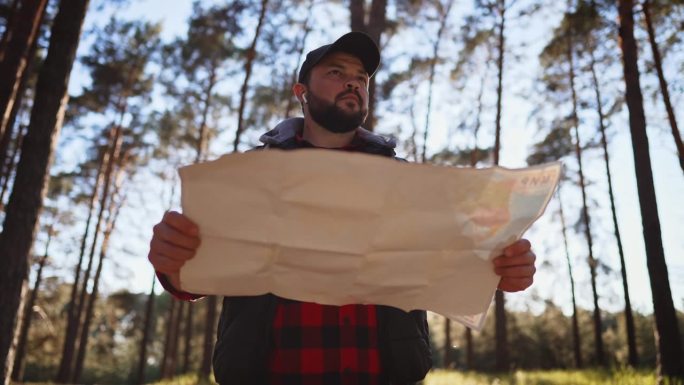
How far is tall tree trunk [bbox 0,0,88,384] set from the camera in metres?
4.96

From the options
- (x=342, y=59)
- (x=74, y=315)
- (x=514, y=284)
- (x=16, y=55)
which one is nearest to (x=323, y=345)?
(x=514, y=284)

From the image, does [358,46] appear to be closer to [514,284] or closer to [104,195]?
[514,284]

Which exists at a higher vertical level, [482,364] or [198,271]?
[198,271]

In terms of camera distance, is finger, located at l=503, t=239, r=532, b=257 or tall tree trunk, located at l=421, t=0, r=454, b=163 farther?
tall tree trunk, located at l=421, t=0, r=454, b=163

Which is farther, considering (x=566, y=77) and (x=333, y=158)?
(x=566, y=77)

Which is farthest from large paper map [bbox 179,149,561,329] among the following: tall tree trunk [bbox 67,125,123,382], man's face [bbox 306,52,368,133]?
tall tree trunk [bbox 67,125,123,382]

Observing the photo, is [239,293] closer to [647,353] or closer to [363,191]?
[363,191]

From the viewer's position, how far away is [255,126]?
17.2m

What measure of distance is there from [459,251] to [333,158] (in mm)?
397

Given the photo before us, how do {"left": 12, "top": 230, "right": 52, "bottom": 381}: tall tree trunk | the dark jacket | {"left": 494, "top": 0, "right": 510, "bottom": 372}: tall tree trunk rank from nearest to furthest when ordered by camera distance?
the dark jacket → {"left": 494, "top": 0, "right": 510, "bottom": 372}: tall tree trunk → {"left": 12, "top": 230, "right": 52, "bottom": 381}: tall tree trunk

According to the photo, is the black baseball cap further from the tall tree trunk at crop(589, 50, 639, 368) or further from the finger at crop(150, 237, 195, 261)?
the tall tree trunk at crop(589, 50, 639, 368)

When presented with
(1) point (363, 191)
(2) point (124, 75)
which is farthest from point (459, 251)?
(2) point (124, 75)

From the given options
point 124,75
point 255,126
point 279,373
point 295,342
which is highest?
point 124,75

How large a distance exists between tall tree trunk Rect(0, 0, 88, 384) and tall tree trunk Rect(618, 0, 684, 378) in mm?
8647
